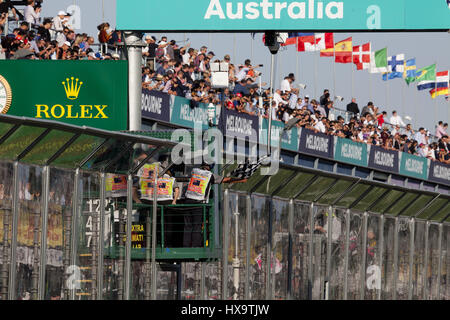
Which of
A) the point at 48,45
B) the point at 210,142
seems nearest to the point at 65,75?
the point at 210,142

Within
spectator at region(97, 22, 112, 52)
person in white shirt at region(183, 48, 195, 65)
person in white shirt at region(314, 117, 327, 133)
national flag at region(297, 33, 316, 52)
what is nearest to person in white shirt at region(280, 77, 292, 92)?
person in white shirt at region(314, 117, 327, 133)

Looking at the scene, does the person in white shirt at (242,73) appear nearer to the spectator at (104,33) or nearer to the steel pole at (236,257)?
the spectator at (104,33)

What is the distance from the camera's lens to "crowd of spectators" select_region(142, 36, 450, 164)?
26969mm

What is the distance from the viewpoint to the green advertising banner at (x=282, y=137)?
1298 inches

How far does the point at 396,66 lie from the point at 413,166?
866cm

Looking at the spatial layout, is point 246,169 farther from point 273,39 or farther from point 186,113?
point 186,113

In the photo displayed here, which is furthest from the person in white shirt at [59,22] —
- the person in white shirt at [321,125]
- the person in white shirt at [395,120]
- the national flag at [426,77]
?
the national flag at [426,77]

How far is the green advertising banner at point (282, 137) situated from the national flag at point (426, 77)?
21.9 m

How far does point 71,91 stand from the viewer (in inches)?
659

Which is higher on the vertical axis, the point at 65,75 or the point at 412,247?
the point at 65,75

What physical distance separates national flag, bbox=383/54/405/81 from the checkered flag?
3981cm

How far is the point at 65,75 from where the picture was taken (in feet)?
55.3
